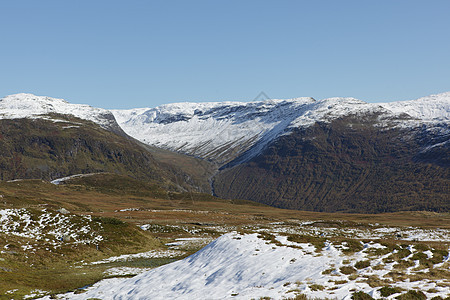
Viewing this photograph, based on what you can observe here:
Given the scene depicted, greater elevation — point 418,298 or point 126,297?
point 418,298

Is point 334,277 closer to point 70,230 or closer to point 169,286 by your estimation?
point 169,286

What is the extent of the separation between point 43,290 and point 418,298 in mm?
30199

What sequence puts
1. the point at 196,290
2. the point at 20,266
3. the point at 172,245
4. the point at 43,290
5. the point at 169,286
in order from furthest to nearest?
the point at 172,245
the point at 20,266
the point at 43,290
the point at 169,286
the point at 196,290

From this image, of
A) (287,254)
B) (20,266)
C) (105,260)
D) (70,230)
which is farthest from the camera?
(70,230)

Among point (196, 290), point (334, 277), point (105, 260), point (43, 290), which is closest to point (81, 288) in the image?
point (43, 290)

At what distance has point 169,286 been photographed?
91.4 feet

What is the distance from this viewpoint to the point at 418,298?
19.0m

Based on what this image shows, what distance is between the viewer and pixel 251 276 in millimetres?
26484

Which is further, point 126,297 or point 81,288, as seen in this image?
point 81,288

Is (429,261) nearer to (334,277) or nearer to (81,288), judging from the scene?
(334,277)

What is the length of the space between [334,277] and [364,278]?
6.18ft

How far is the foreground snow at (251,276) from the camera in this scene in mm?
22231

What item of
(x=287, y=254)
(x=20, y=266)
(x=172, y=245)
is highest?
(x=287, y=254)

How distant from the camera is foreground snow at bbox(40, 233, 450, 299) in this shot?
2223cm
